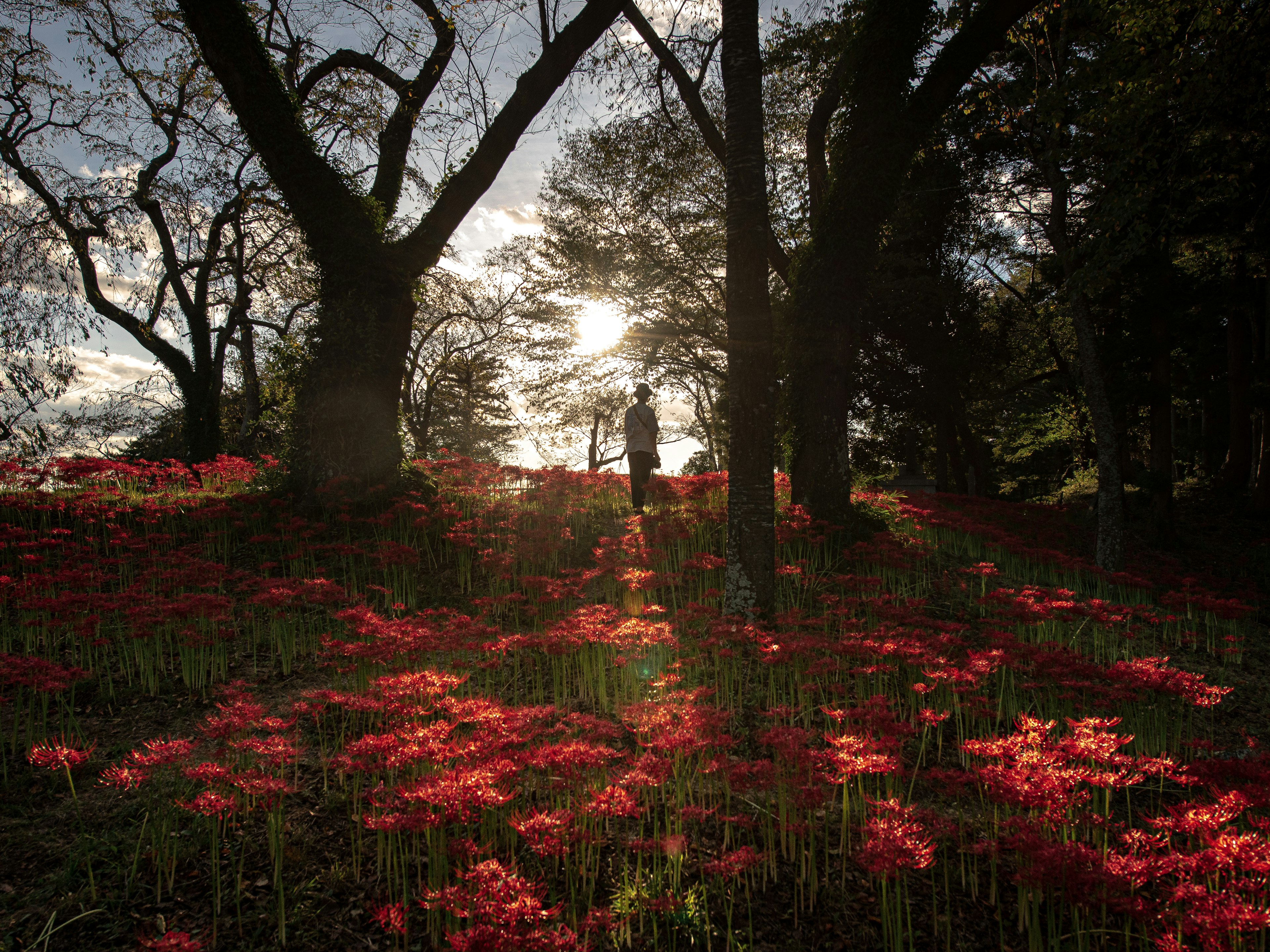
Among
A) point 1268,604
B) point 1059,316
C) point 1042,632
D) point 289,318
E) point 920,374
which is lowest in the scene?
point 1268,604

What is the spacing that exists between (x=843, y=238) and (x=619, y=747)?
774 centimetres

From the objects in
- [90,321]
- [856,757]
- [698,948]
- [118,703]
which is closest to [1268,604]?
[856,757]

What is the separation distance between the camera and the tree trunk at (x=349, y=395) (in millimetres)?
9242

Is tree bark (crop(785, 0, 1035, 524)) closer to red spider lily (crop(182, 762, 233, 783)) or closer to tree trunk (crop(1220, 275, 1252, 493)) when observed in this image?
red spider lily (crop(182, 762, 233, 783))

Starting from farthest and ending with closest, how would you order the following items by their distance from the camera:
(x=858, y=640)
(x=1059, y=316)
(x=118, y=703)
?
1. (x=1059, y=316)
2. (x=118, y=703)
3. (x=858, y=640)

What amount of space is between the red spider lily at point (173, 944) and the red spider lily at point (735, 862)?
5.79ft

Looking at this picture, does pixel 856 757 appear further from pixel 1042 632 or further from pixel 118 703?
pixel 118 703

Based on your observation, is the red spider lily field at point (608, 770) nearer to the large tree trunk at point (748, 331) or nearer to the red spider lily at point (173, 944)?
the red spider lily at point (173, 944)

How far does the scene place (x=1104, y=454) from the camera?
31.8ft

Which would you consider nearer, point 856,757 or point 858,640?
point 856,757

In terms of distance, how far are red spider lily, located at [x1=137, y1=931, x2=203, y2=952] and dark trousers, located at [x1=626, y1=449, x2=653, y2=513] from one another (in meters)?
8.20

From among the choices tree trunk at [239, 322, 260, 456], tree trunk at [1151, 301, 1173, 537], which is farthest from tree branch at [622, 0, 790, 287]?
tree trunk at [239, 322, 260, 456]

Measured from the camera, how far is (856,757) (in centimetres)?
287

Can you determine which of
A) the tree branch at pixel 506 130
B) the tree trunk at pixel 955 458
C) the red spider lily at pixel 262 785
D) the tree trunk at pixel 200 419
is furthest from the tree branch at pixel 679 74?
the tree trunk at pixel 200 419
